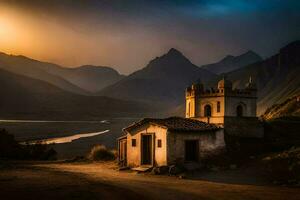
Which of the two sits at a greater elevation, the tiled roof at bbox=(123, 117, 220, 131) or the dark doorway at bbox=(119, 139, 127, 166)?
the tiled roof at bbox=(123, 117, 220, 131)

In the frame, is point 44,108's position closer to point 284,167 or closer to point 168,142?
point 168,142

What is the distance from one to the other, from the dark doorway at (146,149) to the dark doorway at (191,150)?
277 cm

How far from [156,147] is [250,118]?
698 inches

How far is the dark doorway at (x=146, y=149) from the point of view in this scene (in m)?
30.5

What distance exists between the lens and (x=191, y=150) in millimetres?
29844

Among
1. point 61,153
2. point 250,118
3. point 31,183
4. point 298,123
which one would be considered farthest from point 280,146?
point 61,153

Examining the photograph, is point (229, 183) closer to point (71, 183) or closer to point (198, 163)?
point (198, 163)

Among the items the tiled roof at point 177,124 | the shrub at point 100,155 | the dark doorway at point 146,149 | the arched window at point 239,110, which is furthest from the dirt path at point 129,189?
the arched window at point 239,110

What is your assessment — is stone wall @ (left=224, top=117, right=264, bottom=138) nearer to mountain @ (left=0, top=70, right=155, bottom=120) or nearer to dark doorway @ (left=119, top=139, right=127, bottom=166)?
dark doorway @ (left=119, top=139, right=127, bottom=166)

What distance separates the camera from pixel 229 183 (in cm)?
2292

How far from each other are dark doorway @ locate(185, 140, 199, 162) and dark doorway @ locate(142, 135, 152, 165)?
2.77 meters

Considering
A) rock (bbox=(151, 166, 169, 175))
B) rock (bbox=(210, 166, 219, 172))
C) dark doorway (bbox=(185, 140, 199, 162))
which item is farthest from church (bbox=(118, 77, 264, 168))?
rock (bbox=(210, 166, 219, 172))

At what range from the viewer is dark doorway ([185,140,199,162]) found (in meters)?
29.6

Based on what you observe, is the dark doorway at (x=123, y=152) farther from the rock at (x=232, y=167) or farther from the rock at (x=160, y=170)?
the rock at (x=232, y=167)
